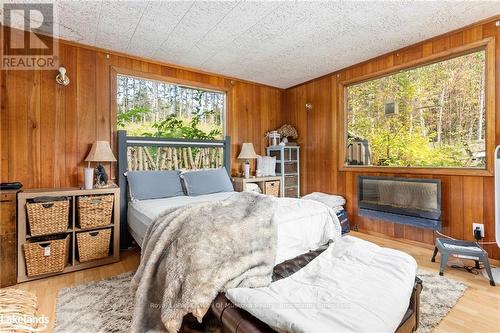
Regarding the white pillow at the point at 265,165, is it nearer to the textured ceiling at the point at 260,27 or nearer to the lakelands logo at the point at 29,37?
the textured ceiling at the point at 260,27

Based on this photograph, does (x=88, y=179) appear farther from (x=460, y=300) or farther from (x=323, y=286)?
(x=460, y=300)

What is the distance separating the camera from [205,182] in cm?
334

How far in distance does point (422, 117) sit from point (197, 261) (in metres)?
3.29

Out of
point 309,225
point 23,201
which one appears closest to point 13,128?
point 23,201

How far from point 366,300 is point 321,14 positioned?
248 centimetres

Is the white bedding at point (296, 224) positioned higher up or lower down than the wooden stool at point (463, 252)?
higher up

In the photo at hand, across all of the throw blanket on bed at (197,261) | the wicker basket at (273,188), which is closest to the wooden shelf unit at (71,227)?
the throw blanket on bed at (197,261)

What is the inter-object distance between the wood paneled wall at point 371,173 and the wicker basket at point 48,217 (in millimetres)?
3630

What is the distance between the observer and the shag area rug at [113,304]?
1700mm

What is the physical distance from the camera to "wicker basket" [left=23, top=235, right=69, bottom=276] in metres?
2.34

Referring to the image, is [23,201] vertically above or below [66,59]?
below

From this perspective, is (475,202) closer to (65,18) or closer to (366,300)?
(366,300)

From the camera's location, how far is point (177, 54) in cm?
331

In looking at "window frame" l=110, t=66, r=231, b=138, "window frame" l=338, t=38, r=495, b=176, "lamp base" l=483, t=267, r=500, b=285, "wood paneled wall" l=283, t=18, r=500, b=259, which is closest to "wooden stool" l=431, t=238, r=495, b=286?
"lamp base" l=483, t=267, r=500, b=285
